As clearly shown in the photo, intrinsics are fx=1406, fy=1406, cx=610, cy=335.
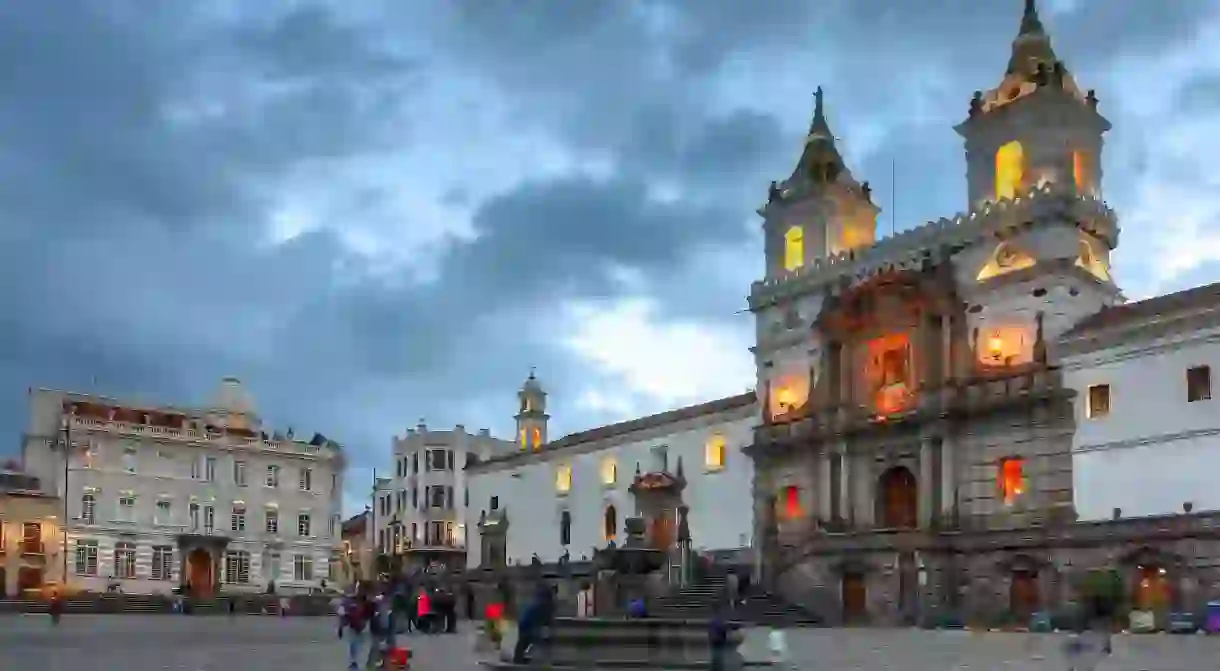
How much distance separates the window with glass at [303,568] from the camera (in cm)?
8650

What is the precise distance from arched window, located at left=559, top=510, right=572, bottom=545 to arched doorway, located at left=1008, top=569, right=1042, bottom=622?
31.1 m

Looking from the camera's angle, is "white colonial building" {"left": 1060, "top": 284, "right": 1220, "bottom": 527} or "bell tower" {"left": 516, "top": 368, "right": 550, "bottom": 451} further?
"bell tower" {"left": 516, "top": 368, "right": 550, "bottom": 451}

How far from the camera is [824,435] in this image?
2260 inches

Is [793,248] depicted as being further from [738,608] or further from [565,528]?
[565,528]

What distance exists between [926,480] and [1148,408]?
9.43 m

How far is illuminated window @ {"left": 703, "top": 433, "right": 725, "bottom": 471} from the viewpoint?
214 feet

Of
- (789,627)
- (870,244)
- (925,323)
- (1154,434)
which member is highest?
(870,244)

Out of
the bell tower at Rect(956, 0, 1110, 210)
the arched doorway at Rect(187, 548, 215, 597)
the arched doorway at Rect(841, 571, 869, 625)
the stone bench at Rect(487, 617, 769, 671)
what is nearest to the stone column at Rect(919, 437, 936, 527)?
the arched doorway at Rect(841, 571, 869, 625)

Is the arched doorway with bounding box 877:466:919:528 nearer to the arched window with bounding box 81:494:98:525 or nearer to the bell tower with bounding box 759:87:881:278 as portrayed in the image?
the bell tower with bounding box 759:87:881:278

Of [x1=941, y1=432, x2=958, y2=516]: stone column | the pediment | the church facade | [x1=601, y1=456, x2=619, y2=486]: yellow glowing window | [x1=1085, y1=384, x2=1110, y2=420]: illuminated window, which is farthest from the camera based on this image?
[x1=601, y1=456, x2=619, y2=486]: yellow glowing window

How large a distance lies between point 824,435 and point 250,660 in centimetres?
3559

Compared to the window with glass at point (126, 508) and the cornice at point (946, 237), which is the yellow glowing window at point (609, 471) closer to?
the cornice at point (946, 237)

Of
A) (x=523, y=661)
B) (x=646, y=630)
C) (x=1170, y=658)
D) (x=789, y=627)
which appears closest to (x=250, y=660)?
(x=523, y=661)

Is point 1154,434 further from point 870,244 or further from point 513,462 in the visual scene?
point 513,462
